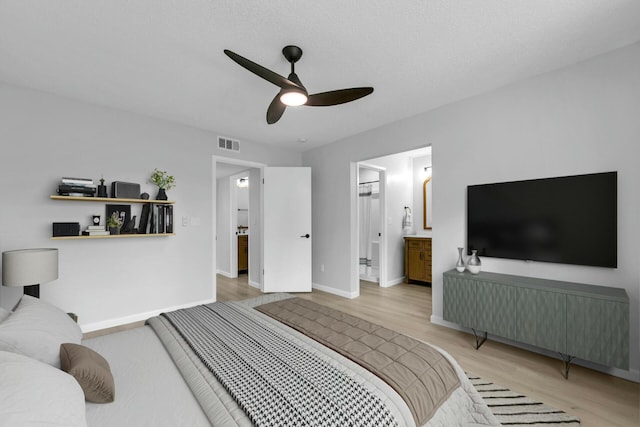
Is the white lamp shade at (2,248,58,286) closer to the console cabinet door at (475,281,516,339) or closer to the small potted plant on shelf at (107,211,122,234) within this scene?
the small potted plant on shelf at (107,211,122,234)

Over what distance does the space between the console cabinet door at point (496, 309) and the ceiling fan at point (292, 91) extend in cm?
201

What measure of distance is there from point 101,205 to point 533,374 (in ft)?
14.2

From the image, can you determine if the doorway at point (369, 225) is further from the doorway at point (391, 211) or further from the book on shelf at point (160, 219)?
the book on shelf at point (160, 219)

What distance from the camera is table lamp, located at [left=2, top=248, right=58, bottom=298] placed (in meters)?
2.31

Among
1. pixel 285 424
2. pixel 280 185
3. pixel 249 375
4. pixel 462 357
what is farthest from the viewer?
pixel 280 185

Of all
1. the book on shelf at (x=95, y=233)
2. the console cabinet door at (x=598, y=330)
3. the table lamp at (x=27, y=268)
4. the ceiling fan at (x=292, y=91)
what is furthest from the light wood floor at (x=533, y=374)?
the table lamp at (x=27, y=268)

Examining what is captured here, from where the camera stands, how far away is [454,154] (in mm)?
3191

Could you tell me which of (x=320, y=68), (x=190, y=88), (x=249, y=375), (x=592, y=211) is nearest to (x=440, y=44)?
(x=320, y=68)

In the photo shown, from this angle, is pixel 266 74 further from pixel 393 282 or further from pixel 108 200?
pixel 393 282

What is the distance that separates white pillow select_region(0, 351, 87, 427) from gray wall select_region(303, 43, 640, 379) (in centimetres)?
317

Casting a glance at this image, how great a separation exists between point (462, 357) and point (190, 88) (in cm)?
348

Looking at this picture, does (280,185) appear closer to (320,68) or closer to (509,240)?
(320,68)

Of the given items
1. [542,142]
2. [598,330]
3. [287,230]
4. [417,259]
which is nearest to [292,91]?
[542,142]

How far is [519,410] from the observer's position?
1.84m
